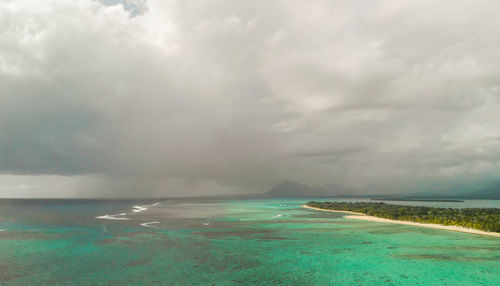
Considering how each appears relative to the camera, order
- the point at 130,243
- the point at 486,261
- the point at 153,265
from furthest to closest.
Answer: the point at 130,243
the point at 486,261
the point at 153,265

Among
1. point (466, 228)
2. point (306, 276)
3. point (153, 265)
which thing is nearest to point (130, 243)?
point (153, 265)

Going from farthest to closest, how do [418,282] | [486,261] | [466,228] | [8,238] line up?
[466,228], [8,238], [486,261], [418,282]

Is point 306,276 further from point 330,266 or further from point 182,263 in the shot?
point 182,263

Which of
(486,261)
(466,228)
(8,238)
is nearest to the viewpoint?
(486,261)

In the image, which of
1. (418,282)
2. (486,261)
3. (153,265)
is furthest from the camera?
(486,261)

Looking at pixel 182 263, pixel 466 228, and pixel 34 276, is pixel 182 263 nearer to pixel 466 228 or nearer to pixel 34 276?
pixel 34 276

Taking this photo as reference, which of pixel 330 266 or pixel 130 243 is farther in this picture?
pixel 130 243

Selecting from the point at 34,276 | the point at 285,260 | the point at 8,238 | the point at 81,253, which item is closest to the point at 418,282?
the point at 285,260

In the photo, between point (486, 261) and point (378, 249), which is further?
point (378, 249)
